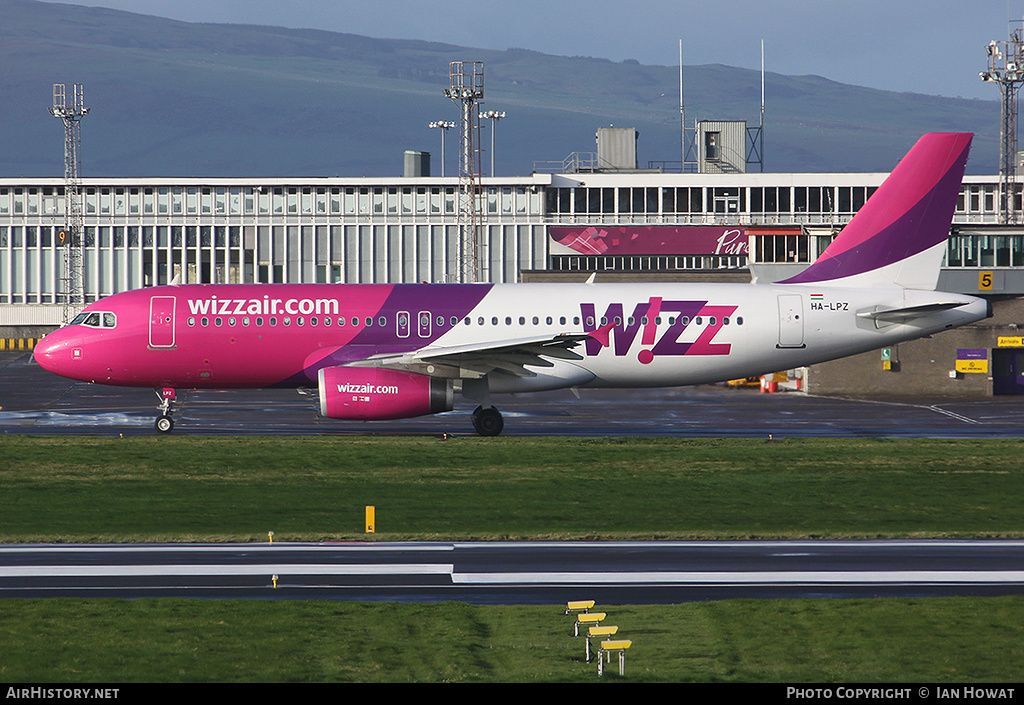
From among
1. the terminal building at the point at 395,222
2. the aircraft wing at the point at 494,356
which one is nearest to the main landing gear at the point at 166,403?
the aircraft wing at the point at 494,356

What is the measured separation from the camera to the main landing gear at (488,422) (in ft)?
119

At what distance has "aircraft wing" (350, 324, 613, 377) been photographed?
34.3 meters

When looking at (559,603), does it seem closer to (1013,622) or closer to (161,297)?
(1013,622)

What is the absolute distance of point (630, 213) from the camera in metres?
101

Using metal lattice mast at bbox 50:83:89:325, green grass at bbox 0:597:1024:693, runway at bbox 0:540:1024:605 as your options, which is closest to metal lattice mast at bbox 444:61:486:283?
metal lattice mast at bbox 50:83:89:325

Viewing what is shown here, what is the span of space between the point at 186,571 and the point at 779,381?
144 feet

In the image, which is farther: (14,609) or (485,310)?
(485,310)

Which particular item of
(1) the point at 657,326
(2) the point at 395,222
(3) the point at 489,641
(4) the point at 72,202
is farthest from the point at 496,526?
(4) the point at 72,202

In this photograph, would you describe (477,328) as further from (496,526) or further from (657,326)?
(496,526)

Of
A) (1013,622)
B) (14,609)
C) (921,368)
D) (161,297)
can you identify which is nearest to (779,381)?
(921,368)

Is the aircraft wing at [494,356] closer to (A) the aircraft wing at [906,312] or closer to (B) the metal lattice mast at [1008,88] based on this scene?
(A) the aircraft wing at [906,312]

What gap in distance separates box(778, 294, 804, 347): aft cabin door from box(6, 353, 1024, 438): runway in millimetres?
3094
